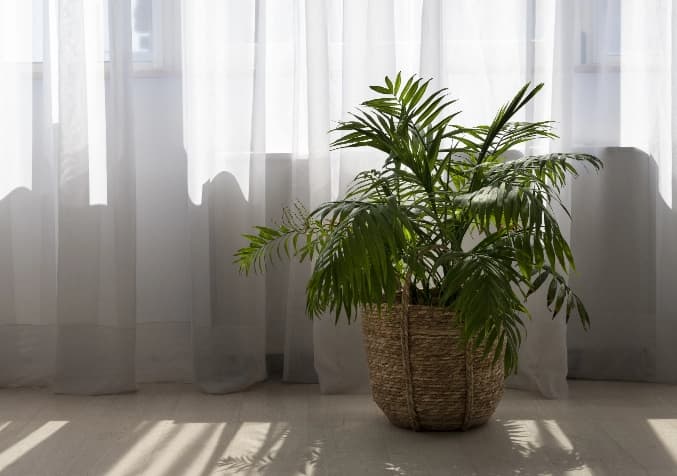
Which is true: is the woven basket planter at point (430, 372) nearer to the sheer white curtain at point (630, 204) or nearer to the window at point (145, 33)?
the sheer white curtain at point (630, 204)

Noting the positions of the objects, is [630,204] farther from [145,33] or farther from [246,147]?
[145,33]

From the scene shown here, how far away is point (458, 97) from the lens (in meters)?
2.68

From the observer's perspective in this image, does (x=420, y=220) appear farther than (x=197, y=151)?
No

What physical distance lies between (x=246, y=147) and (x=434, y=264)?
91cm

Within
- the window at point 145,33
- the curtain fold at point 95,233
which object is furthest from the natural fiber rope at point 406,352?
the window at point 145,33

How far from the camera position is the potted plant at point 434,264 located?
6.22 feet

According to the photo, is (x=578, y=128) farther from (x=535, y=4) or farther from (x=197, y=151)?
(x=197, y=151)

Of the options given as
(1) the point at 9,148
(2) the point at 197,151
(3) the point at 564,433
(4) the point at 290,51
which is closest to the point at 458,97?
(4) the point at 290,51

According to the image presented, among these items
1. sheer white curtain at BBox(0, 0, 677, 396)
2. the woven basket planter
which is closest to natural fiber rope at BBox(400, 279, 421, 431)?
the woven basket planter

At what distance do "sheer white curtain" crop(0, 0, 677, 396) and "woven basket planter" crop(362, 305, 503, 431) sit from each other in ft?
1.44

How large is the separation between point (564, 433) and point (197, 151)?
1369mm

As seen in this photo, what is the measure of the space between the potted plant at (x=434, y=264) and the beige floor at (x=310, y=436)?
14cm

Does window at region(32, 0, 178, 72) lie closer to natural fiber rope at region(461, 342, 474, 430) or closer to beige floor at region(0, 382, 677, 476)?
beige floor at region(0, 382, 677, 476)

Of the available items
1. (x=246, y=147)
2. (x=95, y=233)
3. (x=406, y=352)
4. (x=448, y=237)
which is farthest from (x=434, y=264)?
(x=95, y=233)
